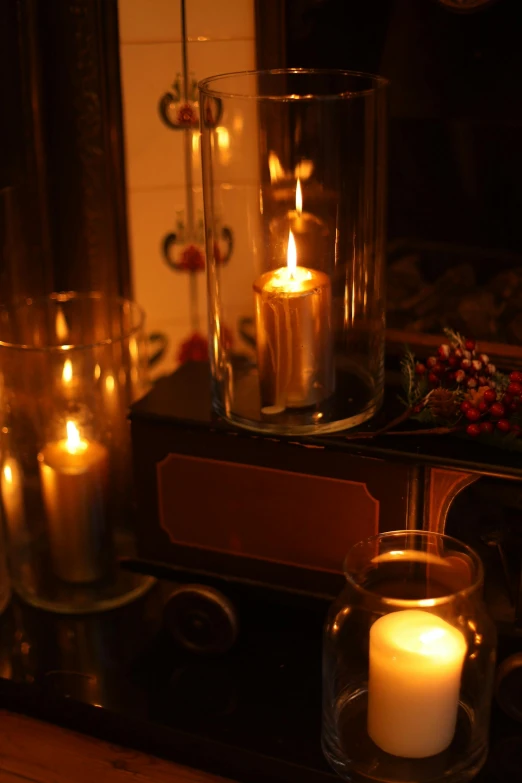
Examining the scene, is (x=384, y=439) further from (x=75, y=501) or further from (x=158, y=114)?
(x=158, y=114)

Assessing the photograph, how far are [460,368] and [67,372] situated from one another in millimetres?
486

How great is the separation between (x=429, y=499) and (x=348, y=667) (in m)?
0.20

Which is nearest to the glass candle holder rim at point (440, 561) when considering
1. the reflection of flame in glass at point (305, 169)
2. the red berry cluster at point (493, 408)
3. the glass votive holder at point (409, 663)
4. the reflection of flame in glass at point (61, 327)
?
the glass votive holder at point (409, 663)

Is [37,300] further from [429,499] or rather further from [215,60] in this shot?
[429,499]

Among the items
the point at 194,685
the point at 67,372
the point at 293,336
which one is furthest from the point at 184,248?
the point at 194,685

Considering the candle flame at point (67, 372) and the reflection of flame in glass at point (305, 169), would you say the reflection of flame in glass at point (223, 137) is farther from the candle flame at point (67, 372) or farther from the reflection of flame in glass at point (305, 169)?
the candle flame at point (67, 372)

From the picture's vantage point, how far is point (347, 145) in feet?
3.48

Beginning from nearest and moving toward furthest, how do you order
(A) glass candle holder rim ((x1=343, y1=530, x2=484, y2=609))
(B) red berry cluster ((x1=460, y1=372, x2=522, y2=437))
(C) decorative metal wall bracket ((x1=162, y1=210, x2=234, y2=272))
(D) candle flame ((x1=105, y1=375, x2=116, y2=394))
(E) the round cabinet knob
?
(A) glass candle holder rim ((x1=343, y1=530, x2=484, y2=609)) → (B) red berry cluster ((x1=460, y1=372, x2=522, y2=437)) → (E) the round cabinet knob → (D) candle flame ((x1=105, y1=375, x2=116, y2=394)) → (C) decorative metal wall bracket ((x1=162, y1=210, x2=234, y2=272))

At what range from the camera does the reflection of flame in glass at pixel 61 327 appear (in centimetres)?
132

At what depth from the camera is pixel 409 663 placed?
0.92m

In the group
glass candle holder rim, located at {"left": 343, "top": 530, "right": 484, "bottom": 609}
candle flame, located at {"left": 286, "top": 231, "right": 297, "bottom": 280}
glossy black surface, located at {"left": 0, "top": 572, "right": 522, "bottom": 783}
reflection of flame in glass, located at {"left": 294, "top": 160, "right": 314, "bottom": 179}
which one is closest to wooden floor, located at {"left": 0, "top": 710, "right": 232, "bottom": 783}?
glossy black surface, located at {"left": 0, "top": 572, "right": 522, "bottom": 783}

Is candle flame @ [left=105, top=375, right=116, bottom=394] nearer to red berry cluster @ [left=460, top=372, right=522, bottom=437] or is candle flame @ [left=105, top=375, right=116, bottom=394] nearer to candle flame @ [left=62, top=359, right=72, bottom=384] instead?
candle flame @ [left=62, top=359, right=72, bottom=384]

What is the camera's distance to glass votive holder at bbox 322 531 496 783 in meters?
0.93

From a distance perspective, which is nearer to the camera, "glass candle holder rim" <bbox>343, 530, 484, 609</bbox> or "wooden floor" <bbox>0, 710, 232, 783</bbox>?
"glass candle holder rim" <bbox>343, 530, 484, 609</bbox>
